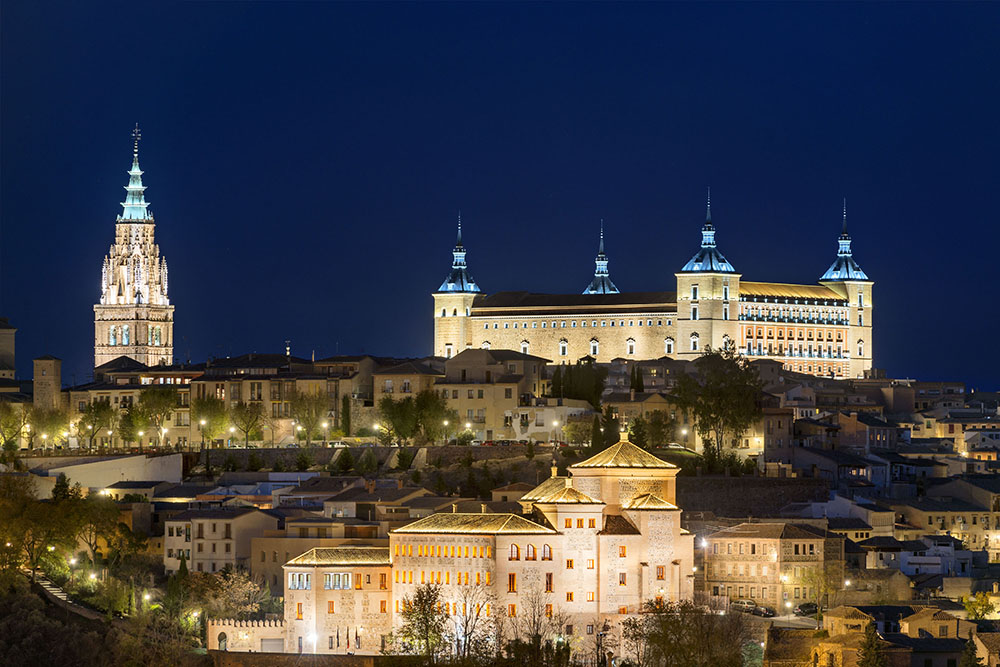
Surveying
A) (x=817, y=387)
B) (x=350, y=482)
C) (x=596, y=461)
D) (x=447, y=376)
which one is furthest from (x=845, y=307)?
(x=596, y=461)

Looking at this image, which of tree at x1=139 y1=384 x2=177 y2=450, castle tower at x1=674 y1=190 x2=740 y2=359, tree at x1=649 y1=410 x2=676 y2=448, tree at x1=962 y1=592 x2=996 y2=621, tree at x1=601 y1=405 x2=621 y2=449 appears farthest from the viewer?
castle tower at x1=674 y1=190 x2=740 y2=359

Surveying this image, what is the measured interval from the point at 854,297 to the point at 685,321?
15.3 meters

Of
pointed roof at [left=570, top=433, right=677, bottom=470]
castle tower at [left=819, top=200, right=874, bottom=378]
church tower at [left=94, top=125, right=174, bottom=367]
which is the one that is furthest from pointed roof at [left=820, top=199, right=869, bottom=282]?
pointed roof at [left=570, top=433, right=677, bottom=470]

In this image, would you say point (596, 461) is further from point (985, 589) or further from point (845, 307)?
point (845, 307)

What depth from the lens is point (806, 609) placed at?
6719cm

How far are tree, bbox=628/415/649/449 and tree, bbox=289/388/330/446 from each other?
15.0 metres

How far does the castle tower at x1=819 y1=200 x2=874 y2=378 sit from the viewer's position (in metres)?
147

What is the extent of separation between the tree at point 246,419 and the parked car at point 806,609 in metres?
33.9

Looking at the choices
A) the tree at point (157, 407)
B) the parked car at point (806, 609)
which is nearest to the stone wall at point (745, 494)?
the parked car at point (806, 609)

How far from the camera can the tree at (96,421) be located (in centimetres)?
9869

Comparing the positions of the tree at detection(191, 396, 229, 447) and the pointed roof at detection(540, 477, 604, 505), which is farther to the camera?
the tree at detection(191, 396, 229, 447)

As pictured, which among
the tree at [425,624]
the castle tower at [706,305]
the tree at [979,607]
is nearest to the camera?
the tree at [425,624]

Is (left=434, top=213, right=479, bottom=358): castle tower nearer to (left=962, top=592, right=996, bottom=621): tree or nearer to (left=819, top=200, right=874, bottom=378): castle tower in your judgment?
(left=819, top=200, right=874, bottom=378): castle tower

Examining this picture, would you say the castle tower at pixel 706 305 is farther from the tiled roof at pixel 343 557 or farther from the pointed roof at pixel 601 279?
the tiled roof at pixel 343 557
